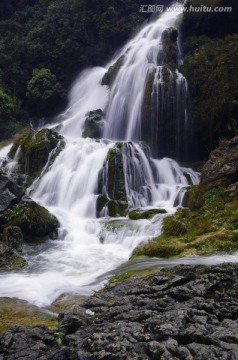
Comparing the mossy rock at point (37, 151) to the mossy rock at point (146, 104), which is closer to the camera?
the mossy rock at point (37, 151)

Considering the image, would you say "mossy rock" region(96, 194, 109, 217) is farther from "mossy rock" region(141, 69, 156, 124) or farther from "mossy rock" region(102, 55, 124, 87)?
"mossy rock" region(102, 55, 124, 87)

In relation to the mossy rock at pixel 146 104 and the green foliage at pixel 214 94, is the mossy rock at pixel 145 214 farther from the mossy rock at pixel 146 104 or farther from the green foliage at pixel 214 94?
the green foliage at pixel 214 94

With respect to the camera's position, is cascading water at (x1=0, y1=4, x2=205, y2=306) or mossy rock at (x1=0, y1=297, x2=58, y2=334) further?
cascading water at (x1=0, y1=4, x2=205, y2=306)

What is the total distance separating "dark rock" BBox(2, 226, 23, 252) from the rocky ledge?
716 cm

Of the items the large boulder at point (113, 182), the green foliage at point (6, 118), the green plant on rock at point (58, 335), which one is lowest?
the green plant on rock at point (58, 335)

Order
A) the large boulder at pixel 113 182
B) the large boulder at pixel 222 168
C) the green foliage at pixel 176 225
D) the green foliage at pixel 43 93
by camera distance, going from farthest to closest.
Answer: the green foliage at pixel 43 93
the large boulder at pixel 113 182
the large boulder at pixel 222 168
the green foliage at pixel 176 225

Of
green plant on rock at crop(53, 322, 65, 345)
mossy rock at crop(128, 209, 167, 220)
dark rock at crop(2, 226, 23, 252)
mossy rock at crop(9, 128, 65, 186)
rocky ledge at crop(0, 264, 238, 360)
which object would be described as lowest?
green plant on rock at crop(53, 322, 65, 345)

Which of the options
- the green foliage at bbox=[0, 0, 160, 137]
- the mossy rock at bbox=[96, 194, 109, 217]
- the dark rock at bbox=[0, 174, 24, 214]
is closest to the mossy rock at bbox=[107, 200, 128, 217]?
the mossy rock at bbox=[96, 194, 109, 217]

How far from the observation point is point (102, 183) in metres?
20.1

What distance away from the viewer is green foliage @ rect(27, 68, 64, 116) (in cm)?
3366

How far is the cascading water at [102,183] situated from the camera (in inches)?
412

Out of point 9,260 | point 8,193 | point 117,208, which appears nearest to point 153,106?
point 117,208

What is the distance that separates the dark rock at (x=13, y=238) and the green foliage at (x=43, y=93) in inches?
874

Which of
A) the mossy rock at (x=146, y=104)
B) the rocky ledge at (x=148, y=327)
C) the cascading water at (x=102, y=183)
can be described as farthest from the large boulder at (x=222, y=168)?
the rocky ledge at (x=148, y=327)
